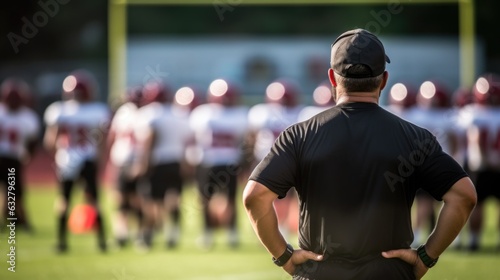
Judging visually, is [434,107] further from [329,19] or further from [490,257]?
[329,19]

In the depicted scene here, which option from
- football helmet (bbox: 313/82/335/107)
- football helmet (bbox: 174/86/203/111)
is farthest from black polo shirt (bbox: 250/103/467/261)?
football helmet (bbox: 174/86/203/111)

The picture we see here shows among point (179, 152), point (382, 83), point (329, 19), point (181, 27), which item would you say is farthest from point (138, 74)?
point (382, 83)

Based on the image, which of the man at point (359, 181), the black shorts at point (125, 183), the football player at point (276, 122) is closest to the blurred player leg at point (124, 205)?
the black shorts at point (125, 183)

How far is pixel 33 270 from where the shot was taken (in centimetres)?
904

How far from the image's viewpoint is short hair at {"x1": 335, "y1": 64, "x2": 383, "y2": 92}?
12.1 ft

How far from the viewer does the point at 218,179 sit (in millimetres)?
11281

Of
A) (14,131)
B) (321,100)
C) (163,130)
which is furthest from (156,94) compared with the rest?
(14,131)

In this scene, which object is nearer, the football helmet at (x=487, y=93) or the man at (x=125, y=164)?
the football helmet at (x=487, y=93)

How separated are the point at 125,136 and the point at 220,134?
1127mm

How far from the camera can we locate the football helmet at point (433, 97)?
442 inches

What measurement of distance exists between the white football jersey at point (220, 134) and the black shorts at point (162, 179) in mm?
392

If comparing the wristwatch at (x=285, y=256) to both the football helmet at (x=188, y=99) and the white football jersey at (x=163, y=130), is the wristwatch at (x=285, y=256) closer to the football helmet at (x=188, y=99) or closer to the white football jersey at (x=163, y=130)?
the white football jersey at (x=163, y=130)

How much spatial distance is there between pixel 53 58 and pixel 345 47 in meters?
27.3

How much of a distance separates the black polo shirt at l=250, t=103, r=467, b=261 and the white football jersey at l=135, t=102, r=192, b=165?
7449 millimetres
